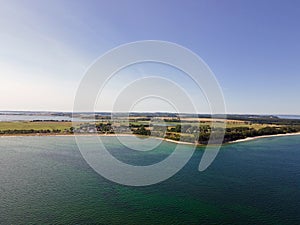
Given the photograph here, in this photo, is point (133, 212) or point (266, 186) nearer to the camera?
point (133, 212)

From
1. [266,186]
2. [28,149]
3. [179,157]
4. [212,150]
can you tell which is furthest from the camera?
[212,150]

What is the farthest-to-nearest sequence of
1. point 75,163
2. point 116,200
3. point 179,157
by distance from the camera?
point 179,157 < point 75,163 < point 116,200

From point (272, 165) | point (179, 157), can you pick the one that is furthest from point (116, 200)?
point (272, 165)

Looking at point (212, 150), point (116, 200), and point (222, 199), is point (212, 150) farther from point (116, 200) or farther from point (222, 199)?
point (116, 200)

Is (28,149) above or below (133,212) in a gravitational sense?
above

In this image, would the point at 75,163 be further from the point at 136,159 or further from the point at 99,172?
the point at 136,159

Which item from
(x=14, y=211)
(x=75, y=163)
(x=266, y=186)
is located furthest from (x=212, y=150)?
(x=14, y=211)
